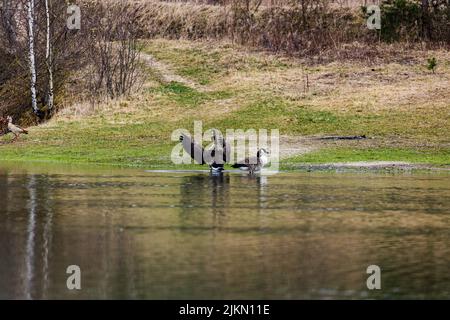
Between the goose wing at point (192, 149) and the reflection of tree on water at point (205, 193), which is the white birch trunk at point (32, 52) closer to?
the goose wing at point (192, 149)

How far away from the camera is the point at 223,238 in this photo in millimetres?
16812

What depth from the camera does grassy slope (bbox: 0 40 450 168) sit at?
3784 centimetres

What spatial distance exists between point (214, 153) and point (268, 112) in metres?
15.8

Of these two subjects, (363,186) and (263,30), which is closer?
(363,186)

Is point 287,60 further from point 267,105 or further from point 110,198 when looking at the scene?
point 110,198

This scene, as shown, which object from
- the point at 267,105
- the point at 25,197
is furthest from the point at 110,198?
the point at 267,105

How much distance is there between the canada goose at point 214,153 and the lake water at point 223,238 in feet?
9.61

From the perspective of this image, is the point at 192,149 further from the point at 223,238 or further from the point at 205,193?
the point at 223,238

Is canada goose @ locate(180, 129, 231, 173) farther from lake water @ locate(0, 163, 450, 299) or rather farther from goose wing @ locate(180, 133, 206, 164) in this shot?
lake water @ locate(0, 163, 450, 299)

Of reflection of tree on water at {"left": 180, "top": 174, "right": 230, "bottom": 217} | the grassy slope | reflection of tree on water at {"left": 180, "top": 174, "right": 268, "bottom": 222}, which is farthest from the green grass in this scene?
reflection of tree on water at {"left": 180, "top": 174, "right": 230, "bottom": 217}

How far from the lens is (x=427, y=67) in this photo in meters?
53.6

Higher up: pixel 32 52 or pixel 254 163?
pixel 32 52

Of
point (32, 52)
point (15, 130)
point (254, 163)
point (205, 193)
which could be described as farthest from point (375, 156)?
point (32, 52)
